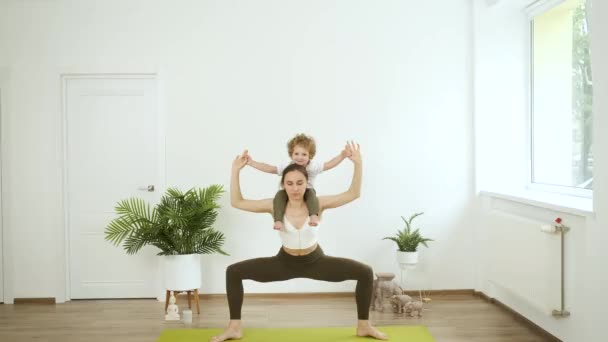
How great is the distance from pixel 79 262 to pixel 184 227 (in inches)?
49.0

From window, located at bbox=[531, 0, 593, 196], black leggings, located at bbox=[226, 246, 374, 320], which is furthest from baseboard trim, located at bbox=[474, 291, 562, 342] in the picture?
black leggings, located at bbox=[226, 246, 374, 320]

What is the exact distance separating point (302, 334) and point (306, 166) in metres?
1.12

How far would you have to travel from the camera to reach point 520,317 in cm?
479

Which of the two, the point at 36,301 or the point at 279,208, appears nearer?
the point at 279,208

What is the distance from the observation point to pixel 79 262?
5664 mm

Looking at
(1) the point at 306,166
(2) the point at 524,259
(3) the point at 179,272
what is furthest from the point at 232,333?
(2) the point at 524,259

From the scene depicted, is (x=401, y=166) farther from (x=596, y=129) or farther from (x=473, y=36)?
(x=596, y=129)

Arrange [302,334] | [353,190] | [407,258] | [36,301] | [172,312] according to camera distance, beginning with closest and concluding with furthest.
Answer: [353,190]
[302,334]
[172,312]
[407,258]
[36,301]

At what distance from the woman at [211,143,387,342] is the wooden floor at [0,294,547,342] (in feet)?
1.87

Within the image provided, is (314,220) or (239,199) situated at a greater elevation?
(239,199)

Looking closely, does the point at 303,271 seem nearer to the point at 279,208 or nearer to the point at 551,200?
the point at 279,208

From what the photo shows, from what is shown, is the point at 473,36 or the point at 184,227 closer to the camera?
the point at 184,227

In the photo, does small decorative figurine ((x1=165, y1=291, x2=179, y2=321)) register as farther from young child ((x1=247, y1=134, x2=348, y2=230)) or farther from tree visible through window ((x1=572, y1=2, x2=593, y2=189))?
tree visible through window ((x1=572, y1=2, x2=593, y2=189))

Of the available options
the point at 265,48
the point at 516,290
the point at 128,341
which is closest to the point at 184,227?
the point at 128,341
